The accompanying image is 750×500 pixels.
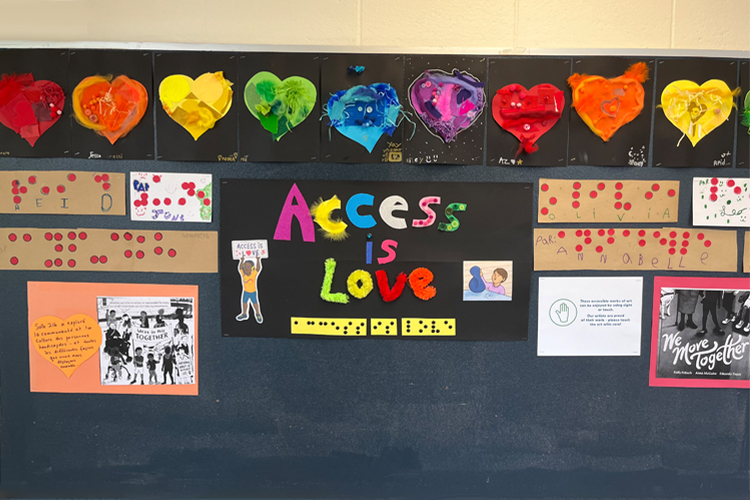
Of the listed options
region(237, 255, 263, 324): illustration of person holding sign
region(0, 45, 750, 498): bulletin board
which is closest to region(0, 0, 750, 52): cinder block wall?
region(0, 45, 750, 498): bulletin board

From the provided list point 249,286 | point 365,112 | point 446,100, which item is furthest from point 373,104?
point 249,286

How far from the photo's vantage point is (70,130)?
1.39 m

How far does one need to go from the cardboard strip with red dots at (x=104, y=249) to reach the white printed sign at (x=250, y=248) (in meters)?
0.07

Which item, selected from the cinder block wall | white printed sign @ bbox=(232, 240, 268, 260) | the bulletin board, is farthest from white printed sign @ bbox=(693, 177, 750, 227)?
white printed sign @ bbox=(232, 240, 268, 260)

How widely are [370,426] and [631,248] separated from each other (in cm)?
108

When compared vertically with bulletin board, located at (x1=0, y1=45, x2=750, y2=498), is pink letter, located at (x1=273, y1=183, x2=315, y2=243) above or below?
above

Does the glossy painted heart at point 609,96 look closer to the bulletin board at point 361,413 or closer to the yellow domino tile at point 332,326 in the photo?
the bulletin board at point 361,413

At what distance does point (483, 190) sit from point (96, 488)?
66.4 inches

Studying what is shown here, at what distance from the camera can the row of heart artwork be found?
53.5 inches

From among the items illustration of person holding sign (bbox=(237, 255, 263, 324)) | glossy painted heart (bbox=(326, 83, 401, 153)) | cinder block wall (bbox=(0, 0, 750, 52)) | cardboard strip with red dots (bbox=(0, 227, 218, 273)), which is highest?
cinder block wall (bbox=(0, 0, 750, 52))

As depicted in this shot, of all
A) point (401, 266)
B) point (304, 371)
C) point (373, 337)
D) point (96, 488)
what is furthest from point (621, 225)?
point (96, 488)

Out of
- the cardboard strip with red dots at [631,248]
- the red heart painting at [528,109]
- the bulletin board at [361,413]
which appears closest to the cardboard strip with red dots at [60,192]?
the bulletin board at [361,413]

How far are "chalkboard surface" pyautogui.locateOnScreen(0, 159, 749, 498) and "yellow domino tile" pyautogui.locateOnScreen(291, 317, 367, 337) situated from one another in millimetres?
40

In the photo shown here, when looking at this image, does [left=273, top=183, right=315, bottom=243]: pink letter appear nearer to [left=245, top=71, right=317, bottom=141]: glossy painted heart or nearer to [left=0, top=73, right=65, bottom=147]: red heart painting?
Result: [left=245, top=71, right=317, bottom=141]: glossy painted heart
